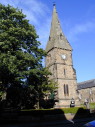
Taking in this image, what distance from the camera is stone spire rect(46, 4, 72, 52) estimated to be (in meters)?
51.4

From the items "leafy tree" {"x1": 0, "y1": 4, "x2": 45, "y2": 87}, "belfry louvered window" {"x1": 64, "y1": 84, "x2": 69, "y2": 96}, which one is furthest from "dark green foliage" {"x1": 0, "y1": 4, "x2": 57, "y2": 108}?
"belfry louvered window" {"x1": 64, "y1": 84, "x2": 69, "y2": 96}

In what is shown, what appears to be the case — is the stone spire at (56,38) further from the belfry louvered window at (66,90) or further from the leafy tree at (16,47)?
the leafy tree at (16,47)

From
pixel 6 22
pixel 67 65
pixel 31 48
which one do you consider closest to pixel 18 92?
pixel 31 48

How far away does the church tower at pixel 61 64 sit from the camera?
45.6m

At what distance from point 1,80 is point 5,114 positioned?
5.23 metres

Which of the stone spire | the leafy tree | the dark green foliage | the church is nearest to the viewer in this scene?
the leafy tree

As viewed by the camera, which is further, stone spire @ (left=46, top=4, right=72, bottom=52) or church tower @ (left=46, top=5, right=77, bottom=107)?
stone spire @ (left=46, top=4, right=72, bottom=52)

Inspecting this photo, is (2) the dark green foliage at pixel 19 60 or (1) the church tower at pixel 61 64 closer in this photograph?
(2) the dark green foliage at pixel 19 60

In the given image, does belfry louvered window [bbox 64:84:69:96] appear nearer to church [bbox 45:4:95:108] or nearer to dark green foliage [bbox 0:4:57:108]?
church [bbox 45:4:95:108]

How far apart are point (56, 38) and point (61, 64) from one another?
28.8 feet

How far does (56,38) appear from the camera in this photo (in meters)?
52.2

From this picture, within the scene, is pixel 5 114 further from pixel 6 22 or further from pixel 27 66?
pixel 6 22

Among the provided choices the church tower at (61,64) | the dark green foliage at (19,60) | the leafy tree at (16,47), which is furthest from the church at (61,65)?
the leafy tree at (16,47)

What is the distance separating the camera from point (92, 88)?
64.6 metres
